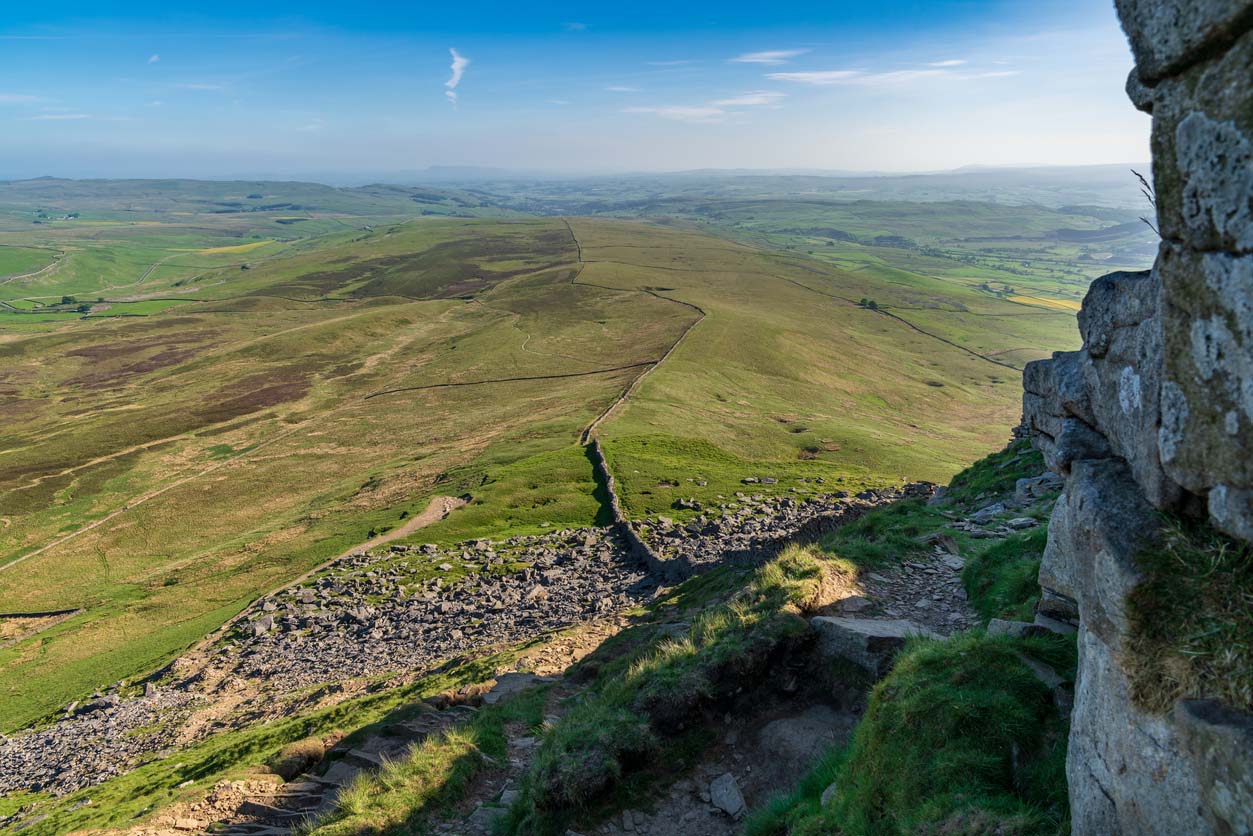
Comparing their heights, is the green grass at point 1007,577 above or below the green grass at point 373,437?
above

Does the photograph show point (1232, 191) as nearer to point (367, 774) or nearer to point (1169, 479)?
point (1169, 479)

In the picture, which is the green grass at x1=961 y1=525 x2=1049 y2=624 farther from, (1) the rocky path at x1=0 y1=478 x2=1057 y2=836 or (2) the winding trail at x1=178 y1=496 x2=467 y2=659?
(2) the winding trail at x1=178 y1=496 x2=467 y2=659

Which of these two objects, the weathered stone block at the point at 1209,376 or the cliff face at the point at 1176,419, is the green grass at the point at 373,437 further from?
the weathered stone block at the point at 1209,376

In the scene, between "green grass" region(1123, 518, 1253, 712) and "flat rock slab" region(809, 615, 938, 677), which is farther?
"flat rock slab" region(809, 615, 938, 677)

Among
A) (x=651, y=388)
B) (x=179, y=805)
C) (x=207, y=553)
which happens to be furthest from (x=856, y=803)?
(x=651, y=388)

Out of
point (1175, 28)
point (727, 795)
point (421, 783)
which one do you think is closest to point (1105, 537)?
point (1175, 28)

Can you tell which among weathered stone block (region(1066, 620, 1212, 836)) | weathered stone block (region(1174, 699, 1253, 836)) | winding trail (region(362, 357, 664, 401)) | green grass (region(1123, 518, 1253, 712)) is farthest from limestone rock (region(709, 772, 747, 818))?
winding trail (region(362, 357, 664, 401))

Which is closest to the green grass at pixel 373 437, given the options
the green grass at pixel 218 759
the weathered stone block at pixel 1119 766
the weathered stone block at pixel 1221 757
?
the green grass at pixel 218 759

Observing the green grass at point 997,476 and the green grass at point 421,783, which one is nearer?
the green grass at point 421,783
